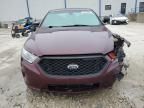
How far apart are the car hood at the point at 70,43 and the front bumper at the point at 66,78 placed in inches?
9.5

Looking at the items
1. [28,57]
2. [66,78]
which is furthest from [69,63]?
[28,57]

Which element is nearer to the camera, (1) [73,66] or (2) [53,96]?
(1) [73,66]

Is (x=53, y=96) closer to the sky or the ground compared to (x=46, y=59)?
closer to the ground

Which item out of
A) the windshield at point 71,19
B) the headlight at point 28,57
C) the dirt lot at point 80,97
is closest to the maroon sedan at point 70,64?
the headlight at point 28,57

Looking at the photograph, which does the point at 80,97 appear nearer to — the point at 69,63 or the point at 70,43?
the point at 69,63

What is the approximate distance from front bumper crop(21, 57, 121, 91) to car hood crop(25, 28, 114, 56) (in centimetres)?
24

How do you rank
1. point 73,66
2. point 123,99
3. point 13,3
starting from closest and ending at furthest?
point 73,66 → point 123,99 → point 13,3

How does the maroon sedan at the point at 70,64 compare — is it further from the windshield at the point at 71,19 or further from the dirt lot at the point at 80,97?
the windshield at the point at 71,19

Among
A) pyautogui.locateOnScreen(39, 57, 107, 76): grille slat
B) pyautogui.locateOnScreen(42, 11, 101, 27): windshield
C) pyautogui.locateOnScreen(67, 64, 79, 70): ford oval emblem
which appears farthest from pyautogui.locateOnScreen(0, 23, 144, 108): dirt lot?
pyautogui.locateOnScreen(42, 11, 101, 27): windshield

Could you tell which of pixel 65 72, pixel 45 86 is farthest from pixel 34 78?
pixel 65 72

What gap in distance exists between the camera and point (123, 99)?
11.4 feet

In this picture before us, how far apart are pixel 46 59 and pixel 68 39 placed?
63 centimetres

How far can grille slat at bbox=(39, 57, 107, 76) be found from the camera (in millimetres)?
3039

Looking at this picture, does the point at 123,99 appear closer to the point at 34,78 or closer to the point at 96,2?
the point at 34,78
